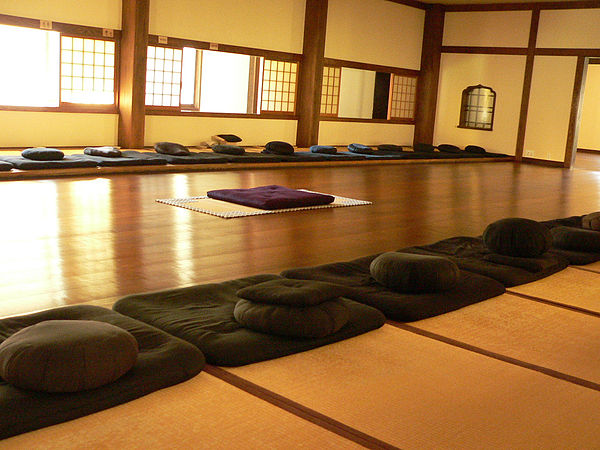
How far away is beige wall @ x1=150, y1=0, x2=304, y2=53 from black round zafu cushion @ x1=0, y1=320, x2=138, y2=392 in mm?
6906

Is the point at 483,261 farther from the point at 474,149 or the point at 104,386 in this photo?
the point at 474,149

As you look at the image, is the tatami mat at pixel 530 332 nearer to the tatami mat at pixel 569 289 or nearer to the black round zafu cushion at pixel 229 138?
the tatami mat at pixel 569 289

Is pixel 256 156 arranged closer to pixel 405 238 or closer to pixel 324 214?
pixel 324 214

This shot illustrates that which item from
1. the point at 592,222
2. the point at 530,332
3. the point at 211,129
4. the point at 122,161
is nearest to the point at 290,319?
the point at 530,332

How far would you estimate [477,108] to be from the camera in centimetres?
1215

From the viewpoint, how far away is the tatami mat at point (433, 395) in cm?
192

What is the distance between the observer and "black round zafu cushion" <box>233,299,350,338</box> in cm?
246

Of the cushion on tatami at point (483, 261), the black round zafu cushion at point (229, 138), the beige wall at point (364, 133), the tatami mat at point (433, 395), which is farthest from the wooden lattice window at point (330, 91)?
the tatami mat at point (433, 395)

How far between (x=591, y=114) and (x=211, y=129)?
28.9ft

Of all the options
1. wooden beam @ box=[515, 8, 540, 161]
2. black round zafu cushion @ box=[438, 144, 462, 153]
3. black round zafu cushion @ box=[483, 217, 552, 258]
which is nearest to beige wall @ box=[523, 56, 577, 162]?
wooden beam @ box=[515, 8, 540, 161]

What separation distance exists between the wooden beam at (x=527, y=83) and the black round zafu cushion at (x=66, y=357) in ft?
34.0

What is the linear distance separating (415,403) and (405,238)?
8.48ft

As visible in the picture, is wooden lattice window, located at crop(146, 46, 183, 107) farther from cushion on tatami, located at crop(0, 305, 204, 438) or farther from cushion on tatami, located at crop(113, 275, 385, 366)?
cushion on tatami, located at crop(0, 305, 204, 438)

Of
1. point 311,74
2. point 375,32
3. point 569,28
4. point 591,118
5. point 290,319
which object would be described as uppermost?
point 569,28
